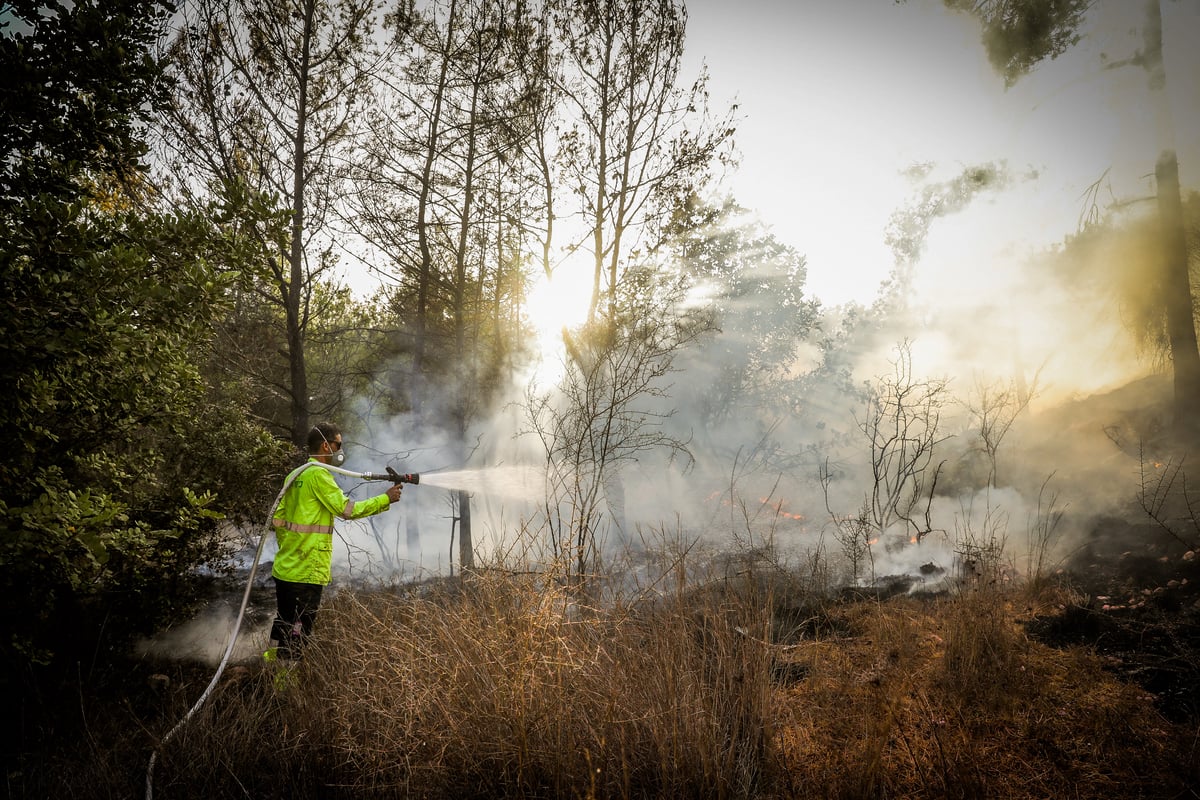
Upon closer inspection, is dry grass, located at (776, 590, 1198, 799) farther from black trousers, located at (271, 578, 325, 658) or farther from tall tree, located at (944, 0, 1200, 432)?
tall tree, located at (944, 0, 1200, 432)

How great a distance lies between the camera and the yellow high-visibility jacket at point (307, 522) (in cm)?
453

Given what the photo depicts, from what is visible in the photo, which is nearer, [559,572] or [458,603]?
[559,572]

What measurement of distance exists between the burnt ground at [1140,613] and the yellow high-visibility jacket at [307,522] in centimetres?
600

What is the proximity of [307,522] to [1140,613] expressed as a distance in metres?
7.56

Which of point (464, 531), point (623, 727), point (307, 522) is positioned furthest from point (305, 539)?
point (464, 531)

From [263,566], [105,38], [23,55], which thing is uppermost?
[105,38]

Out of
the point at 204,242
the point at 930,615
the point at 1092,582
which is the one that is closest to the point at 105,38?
the point at 204,242

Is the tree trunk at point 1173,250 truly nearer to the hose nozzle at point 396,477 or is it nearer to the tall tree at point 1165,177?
the tall tree at point 1165,177

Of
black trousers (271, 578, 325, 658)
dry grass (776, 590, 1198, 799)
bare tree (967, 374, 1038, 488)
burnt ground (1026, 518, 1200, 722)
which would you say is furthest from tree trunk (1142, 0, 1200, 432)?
black trousers (271, 578, 325, 658)

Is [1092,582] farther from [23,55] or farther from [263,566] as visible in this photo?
[263,566]

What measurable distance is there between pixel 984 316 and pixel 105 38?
673 inches

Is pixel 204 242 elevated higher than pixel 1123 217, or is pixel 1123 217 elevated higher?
pixel 1123 217

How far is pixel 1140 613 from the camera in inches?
192

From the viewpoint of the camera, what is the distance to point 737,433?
20.2 m
